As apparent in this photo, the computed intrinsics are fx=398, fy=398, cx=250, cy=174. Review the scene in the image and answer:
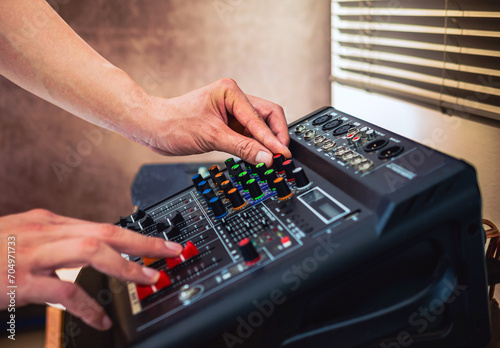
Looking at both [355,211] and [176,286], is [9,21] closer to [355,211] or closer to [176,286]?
[176,286]

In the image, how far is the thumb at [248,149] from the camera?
768 millimetres

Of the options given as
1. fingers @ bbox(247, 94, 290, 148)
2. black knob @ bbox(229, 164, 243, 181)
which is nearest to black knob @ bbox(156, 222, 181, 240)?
black knob @ bbox(229, 164, 243, 181)

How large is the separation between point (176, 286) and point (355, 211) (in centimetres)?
27

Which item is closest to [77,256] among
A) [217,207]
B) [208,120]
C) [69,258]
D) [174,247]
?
[69,258]

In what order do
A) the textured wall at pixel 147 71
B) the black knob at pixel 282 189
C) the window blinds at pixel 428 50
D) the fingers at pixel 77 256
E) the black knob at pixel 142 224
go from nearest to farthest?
the fingers at pixel 77 256 → the black knob at pixel 282 189 → the black knob at pixel 142 224 → the window blinds at pixel 428 50 → the textured wall at pixel 147 71

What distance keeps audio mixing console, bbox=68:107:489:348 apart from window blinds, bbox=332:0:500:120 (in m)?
0.47

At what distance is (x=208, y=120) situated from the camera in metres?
0.88

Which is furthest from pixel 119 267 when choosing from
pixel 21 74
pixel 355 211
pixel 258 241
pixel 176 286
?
pixel 21 74

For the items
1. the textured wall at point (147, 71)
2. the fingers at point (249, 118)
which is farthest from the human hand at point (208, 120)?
the textured wall at point (147, 71)

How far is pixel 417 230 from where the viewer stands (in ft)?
1.71

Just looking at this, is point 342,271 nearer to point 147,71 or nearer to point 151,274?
point 151,274

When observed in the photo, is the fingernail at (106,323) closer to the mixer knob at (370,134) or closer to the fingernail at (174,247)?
the fingernail at (174,247)

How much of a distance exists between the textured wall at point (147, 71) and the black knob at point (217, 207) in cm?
137

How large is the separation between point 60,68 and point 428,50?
959mm
